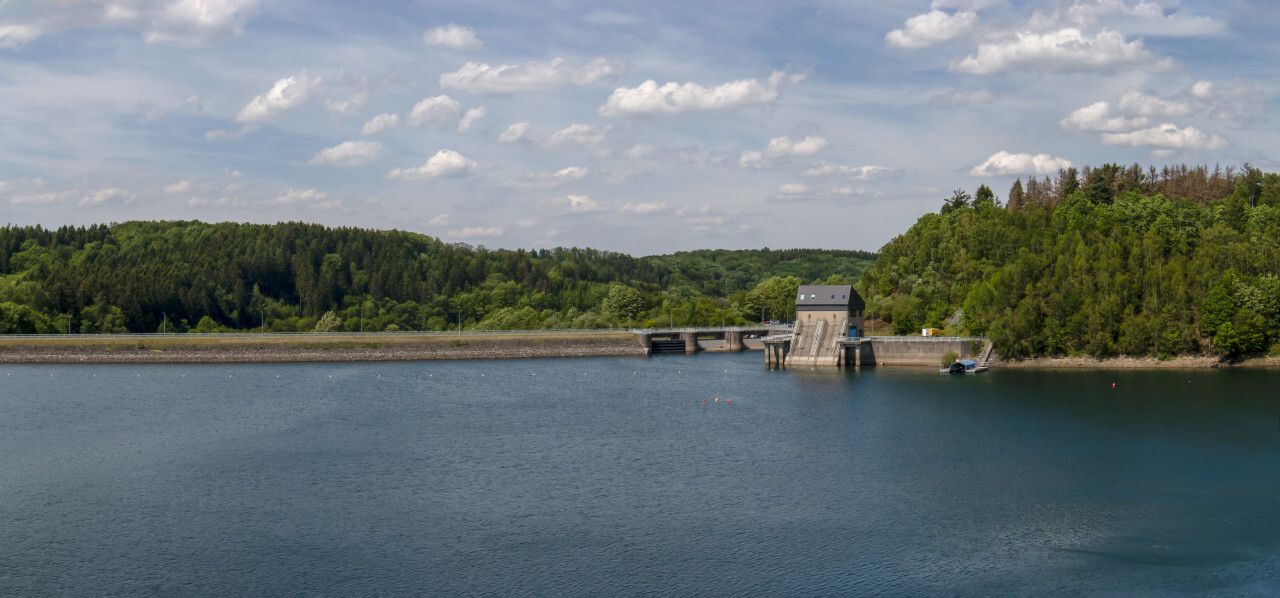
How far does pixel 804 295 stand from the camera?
118 meters

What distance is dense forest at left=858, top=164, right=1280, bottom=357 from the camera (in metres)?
100

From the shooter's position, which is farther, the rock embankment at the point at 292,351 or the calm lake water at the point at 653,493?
the rock embankment at the point at 292,351

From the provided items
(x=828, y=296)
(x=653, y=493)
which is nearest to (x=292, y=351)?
(x=828, y=296)

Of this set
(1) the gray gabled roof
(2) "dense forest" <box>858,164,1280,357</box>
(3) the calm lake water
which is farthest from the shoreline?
(1) the gray gabled roof

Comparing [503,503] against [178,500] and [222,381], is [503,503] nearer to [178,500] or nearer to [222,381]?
[178,500]

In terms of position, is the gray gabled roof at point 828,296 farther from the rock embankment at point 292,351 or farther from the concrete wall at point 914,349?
the rock embankment at point 292,351

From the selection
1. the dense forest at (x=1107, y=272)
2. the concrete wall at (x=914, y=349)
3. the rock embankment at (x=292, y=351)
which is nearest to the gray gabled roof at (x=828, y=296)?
the concrete wall at (x=914, y=349)

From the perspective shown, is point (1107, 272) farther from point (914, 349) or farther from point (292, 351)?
point (292, 351)

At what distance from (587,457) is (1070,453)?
2887 centimetres

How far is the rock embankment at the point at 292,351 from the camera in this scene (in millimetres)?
129250

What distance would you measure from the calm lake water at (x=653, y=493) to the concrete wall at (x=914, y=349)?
2331cm

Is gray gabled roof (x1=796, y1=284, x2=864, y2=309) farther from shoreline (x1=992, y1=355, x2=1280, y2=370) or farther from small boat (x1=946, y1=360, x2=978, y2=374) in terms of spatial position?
shoreline (x1=992, y1=355, x2=1280, y2=370)

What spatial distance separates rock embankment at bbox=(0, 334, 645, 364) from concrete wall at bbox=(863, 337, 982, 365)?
38968 mm

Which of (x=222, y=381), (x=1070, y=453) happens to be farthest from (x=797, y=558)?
(x=222, y=381)
